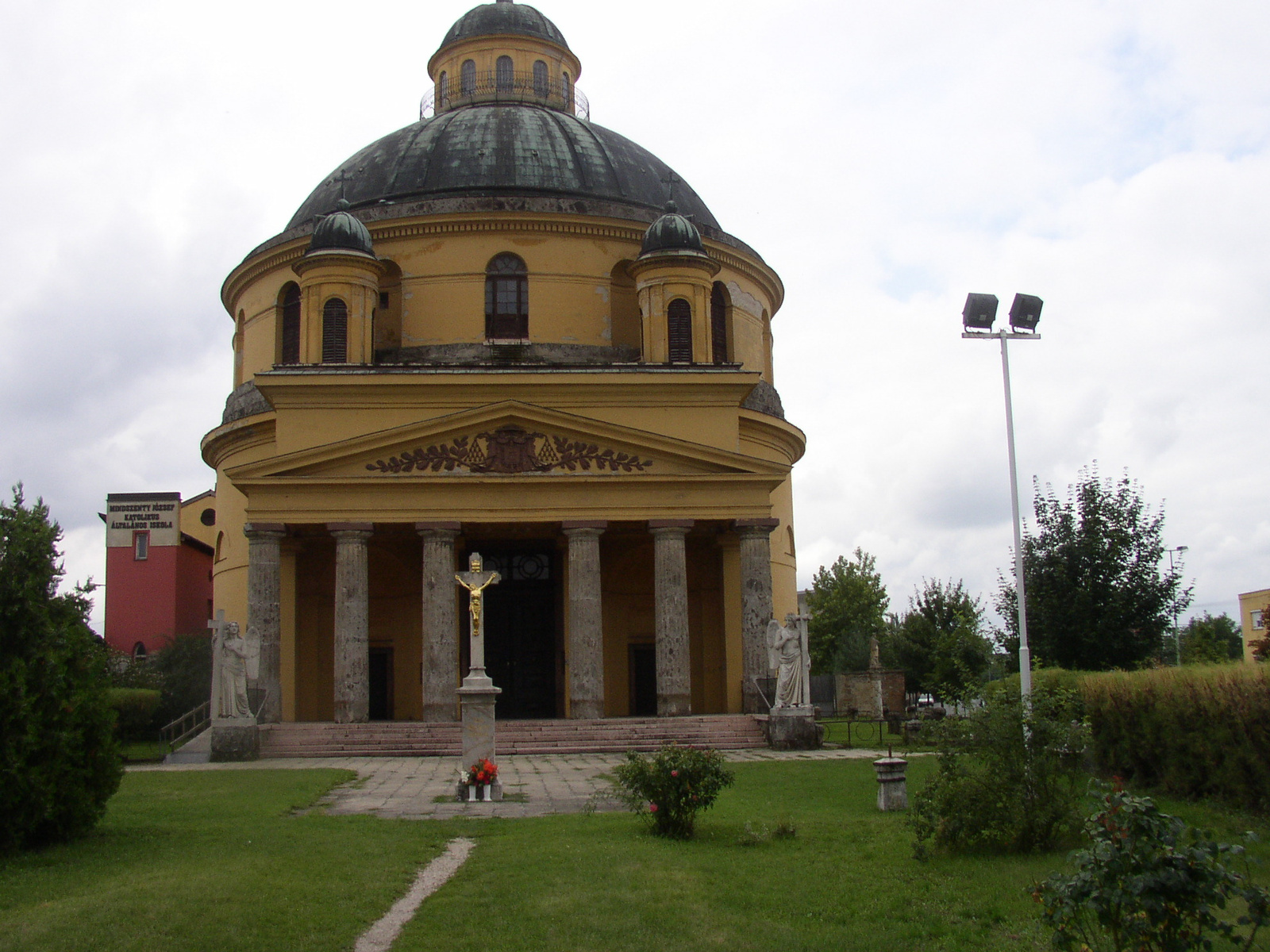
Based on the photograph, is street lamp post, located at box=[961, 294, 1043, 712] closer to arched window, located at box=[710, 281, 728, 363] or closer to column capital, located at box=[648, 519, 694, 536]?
column capital, located at box=[648, 519, 694, 536]

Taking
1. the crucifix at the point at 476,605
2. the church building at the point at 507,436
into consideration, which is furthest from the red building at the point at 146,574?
the crucifix at the point at 476,605

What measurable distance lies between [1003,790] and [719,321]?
1105 inches

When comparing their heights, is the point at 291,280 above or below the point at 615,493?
above

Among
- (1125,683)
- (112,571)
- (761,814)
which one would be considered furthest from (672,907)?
(112,571)

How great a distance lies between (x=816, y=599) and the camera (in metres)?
71.9

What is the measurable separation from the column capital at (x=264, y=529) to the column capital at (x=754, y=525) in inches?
425

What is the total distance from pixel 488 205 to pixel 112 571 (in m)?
20.3

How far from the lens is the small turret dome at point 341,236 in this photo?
33875 mm

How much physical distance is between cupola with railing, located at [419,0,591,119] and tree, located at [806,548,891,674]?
32.9 meters

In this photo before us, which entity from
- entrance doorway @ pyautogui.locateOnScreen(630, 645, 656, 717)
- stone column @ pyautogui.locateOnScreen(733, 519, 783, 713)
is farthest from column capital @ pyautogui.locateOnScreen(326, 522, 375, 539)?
stone column @ pyautogui.locateOnScreen(733, 519, 783, 713)

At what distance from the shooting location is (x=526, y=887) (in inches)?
421

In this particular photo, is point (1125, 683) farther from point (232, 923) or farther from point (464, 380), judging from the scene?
point (464, 380)

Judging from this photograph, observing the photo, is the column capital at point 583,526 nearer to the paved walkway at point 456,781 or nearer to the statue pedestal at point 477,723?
the paved walkway at point 456,781

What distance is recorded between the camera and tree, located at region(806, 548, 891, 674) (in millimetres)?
68188
